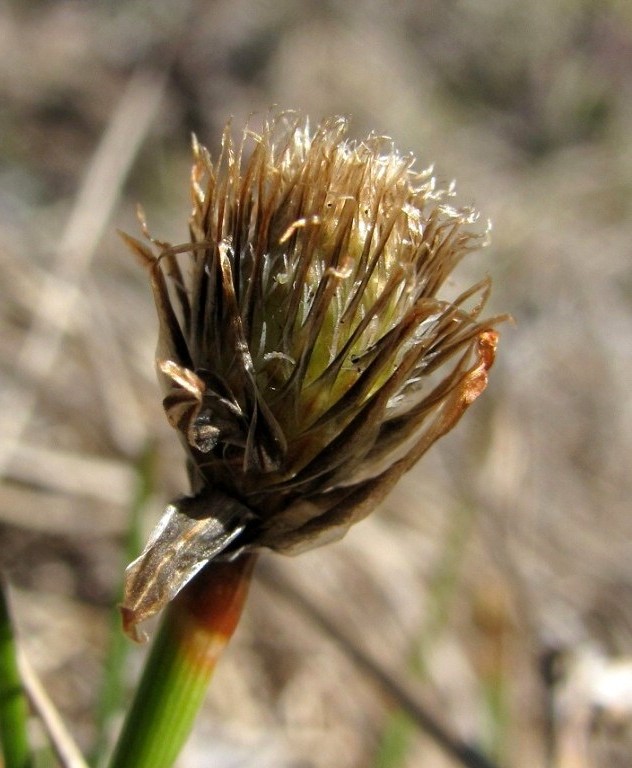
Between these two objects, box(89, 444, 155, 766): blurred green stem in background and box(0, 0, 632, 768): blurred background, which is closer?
box(89, 444, 155, 766): blurred green stem in background

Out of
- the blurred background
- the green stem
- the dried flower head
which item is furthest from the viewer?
the blurred background

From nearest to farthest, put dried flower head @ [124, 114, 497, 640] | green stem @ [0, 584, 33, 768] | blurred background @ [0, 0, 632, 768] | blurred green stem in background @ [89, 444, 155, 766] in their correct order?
dried flower head @ [124, 114, 497, 640] < green stem @ [0, 584, 33, 768] < blurred green stem in background @ [89, 444, 155, 766] < blurred background @ [0, 0, 632, 768]

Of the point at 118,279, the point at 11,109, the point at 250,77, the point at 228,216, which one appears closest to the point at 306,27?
the point at 250,77

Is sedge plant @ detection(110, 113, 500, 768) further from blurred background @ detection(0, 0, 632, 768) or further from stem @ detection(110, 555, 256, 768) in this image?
blurred background @ detection(0, 0, 632, 768)

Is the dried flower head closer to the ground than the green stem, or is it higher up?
higher up

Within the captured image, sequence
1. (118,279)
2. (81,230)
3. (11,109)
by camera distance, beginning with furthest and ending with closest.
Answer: (11,109)
(118,279)
(81,230)

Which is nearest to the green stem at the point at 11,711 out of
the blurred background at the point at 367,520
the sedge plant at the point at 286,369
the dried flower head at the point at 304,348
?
the sedge plant at the point at 286,369

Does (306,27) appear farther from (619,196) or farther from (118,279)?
(118,279)

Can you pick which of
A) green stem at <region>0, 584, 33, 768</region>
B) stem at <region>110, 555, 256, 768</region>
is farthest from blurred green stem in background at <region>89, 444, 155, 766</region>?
stem at <region>110, 555, 256, 768</region>
